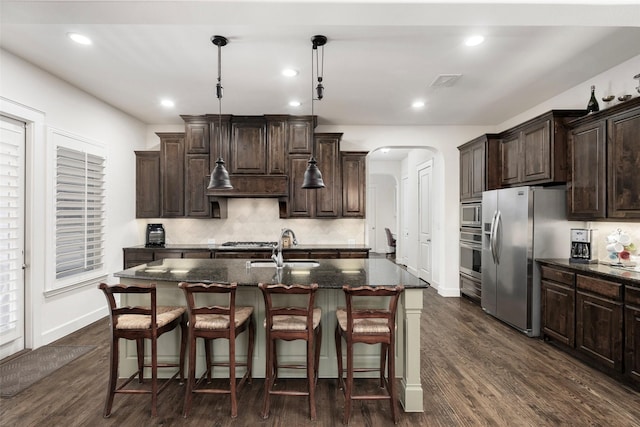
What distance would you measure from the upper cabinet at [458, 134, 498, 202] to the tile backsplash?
1848 millimetres

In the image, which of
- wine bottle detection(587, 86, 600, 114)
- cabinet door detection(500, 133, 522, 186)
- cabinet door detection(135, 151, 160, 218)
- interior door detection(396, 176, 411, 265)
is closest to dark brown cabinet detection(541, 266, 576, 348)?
cabinet door detection(500, 133, 522, 186)

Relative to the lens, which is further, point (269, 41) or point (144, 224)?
point (144, 224)

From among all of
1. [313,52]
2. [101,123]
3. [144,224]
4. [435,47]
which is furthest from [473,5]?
[144,224]

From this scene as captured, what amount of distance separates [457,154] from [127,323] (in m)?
5.48

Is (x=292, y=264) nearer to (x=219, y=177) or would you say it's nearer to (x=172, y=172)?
(x=219, y=177)

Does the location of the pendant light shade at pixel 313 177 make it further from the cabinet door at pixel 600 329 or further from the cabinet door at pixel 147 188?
the cabinet door at pixel 147 188

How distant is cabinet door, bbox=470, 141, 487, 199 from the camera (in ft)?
16.8

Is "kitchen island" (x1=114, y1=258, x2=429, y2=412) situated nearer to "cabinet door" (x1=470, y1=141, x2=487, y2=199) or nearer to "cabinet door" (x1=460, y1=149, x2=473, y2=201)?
"cabinet door" (x1=470, y1=141, x2=487, y2=199)

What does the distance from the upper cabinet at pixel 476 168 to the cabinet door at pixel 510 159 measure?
127 mm

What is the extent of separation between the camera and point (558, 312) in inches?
143

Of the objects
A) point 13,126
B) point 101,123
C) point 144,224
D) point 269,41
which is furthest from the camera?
point 144,224

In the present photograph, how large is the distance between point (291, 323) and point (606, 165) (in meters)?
3.37

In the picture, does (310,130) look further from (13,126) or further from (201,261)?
(13,126)

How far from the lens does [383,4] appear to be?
6.48 ft
